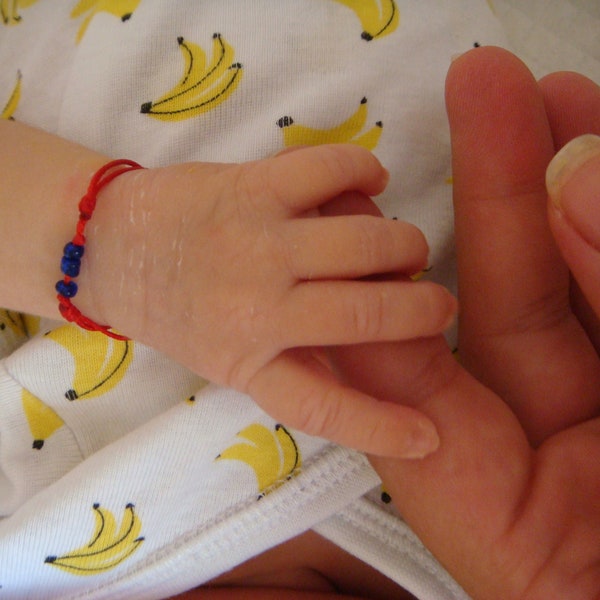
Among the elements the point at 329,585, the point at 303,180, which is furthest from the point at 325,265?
the point at 329,585

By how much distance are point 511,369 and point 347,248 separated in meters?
0.24

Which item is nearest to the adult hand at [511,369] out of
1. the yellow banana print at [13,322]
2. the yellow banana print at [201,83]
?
the yellow banana print at [201,83]

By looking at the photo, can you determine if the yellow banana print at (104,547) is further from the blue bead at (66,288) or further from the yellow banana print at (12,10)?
the yellow banana print at (12,10)

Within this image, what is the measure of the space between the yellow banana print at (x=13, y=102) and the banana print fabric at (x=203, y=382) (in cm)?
9

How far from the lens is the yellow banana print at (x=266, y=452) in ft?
2.14

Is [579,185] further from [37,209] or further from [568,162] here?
[37,209]

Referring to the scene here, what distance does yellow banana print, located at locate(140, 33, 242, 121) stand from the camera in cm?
66

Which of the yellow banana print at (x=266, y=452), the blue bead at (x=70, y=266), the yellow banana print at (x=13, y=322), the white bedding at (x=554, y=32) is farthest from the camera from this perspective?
the white bedding at (x=554, y=32)

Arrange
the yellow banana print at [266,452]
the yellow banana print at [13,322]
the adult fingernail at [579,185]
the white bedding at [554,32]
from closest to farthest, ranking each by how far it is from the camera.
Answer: the adult fingernail at [579,185], the yellow banana print at [266,452], the yellow banana print at [13,322], the white bedding at [554,32]

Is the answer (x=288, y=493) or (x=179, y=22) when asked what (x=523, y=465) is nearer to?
(x=288, y=493)

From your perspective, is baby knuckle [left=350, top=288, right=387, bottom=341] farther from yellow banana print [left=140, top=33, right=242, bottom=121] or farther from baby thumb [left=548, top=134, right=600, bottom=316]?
yellow banana print [left=140, top=33, right=242, bottom=121]

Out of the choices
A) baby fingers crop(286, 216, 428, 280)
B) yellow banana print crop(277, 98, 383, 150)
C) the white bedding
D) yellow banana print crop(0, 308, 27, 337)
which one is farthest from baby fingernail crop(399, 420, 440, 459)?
the white bedding

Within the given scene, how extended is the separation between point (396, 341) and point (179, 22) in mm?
427

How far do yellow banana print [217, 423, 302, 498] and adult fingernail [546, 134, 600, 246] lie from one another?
35 cm
